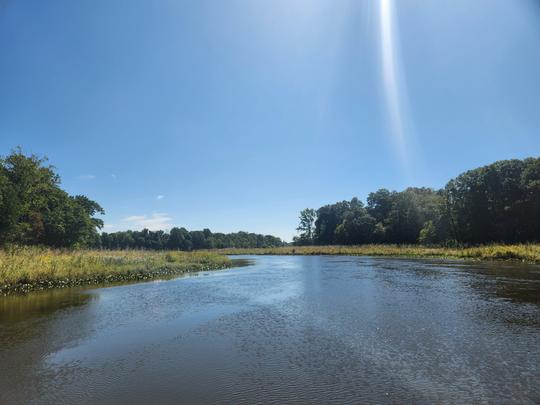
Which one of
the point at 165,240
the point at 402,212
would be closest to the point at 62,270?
the point at 402,212

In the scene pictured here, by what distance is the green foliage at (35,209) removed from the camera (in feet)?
101

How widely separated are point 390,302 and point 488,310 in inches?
131

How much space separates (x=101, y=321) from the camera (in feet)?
37.7

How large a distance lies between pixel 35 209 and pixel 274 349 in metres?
49.1

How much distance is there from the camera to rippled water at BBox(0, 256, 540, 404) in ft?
19.6

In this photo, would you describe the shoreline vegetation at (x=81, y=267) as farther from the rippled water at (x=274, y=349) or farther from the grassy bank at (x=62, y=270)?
the rippled water at (x=274, y=349)

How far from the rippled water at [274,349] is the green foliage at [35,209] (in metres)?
18.8

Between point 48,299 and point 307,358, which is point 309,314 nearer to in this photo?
point 307,358

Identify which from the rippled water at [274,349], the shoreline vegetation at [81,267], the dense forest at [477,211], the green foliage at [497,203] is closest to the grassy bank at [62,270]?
the shoreline vegetation at [81,267]

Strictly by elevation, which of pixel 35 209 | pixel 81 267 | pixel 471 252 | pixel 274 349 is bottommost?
pixel 274 349

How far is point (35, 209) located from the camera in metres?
47.0

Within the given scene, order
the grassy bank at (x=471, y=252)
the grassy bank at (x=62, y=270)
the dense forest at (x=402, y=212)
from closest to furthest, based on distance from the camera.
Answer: the grassy bank at (x=62, y=270), the grassy bank at (x=471, y=252), the dense forest at (x=402, y=212)

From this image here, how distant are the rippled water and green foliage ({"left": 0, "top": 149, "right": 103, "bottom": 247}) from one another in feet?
61.6

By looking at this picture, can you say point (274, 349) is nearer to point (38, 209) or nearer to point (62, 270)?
point (62, 270)
